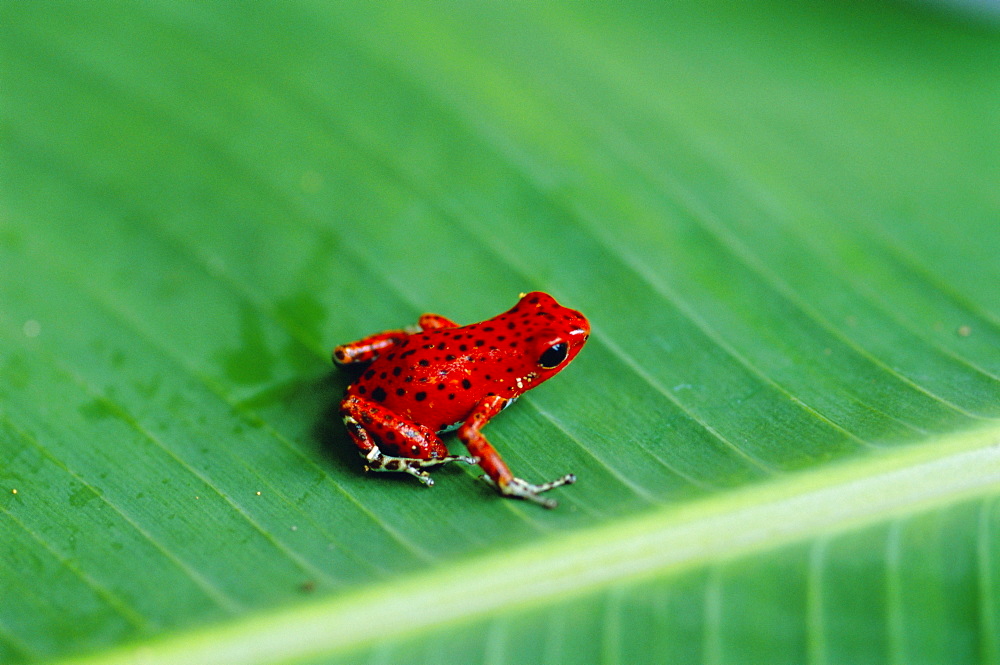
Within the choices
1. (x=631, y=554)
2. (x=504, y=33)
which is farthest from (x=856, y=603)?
(x=504, y=33)

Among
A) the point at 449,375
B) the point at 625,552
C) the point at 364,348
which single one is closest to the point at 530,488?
the point at 625,552

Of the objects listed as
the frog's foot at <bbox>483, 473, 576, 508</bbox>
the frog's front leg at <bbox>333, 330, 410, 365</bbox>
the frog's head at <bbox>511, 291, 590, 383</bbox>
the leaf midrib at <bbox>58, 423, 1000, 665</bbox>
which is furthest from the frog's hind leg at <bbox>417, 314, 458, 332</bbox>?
the leaf midrib at <bbox>58, 423, 1000, 665</bbox>

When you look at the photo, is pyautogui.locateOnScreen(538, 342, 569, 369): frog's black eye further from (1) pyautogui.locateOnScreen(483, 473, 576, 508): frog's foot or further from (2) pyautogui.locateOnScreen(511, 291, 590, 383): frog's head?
(1) pyautogui.locateOnScreen(483, 473, 576, 508): frog's foot

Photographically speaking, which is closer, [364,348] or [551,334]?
[551,334]

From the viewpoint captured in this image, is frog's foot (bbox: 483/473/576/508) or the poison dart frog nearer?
frog's foot (bbox: 483/473/576/508)

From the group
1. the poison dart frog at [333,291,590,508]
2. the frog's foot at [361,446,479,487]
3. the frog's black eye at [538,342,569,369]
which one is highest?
the frog's black eye at [538,342,569,369]

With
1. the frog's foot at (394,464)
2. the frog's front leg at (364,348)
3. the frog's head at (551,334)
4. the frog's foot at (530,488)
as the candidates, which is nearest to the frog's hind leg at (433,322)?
the frog's front leg at (364,348)

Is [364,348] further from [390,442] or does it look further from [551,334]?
[551,334]

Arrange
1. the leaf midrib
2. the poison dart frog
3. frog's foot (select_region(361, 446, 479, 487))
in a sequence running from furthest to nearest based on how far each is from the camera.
A: the poison dart frog, frog's foot (select_region(361, 446, 479, 487)), the leaf midrib
